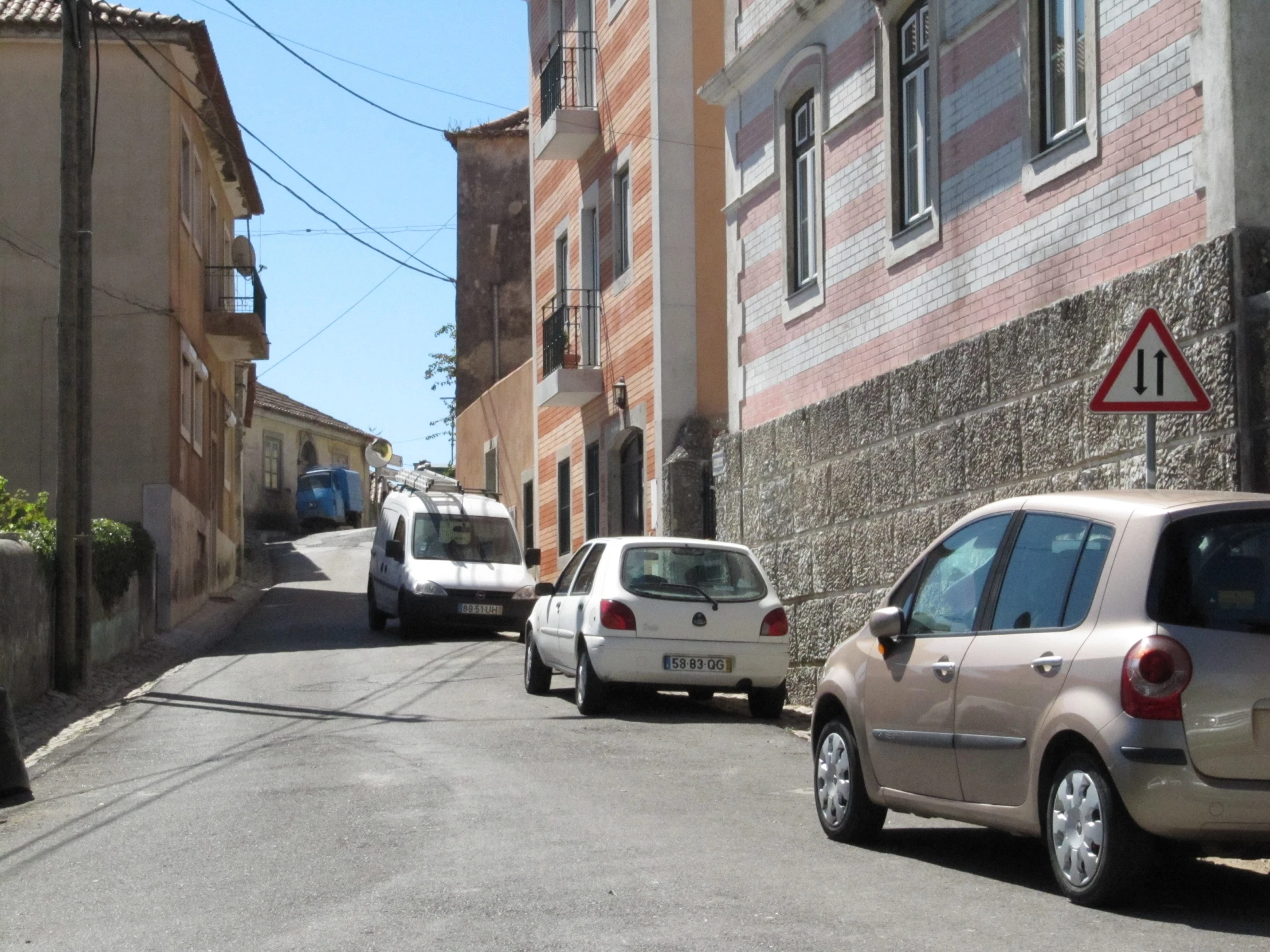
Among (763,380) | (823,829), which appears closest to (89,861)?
(823,829)

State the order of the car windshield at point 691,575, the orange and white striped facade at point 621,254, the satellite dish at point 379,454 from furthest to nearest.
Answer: the satellite dish at point 379,454
the orange and white striped facade at point 621,254
the car windshield at point 691,575

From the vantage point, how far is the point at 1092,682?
6605 millimetres

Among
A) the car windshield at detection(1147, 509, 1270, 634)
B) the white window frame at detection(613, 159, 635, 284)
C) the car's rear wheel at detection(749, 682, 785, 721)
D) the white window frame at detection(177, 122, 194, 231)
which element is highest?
the white window frame at detection(177, 122, 194, 231)

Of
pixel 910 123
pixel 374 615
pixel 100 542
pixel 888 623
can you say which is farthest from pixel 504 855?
pixel 374 615

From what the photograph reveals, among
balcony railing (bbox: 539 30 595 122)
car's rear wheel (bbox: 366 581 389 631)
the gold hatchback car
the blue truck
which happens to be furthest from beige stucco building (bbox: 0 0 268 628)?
the blue truck

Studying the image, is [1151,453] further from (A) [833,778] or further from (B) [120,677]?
(B) [120,677]

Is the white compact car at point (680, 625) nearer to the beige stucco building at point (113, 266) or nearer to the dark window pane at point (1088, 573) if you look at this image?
the dark window pane at point (1088, 573)

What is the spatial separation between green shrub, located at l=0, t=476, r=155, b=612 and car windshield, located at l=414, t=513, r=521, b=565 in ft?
12.6

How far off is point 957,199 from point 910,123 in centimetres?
145

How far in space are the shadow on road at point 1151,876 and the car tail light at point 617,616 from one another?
555cm

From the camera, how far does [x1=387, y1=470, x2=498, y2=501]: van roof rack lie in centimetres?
2755

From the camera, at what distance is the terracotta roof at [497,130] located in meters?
43.2

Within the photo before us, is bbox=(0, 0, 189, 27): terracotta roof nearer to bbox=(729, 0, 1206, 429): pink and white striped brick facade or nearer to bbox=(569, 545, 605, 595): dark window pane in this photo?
bbox=(729, 0, 1206, 429): pink and white striped brick facade

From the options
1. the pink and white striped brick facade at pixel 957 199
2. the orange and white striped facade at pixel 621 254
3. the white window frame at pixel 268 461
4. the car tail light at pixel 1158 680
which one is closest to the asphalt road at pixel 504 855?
the car tail light at pixel 1158 680
